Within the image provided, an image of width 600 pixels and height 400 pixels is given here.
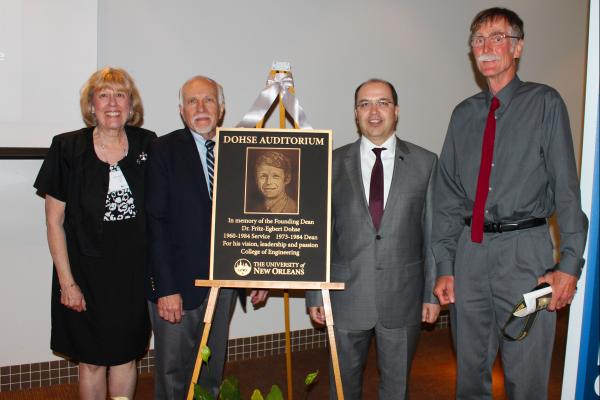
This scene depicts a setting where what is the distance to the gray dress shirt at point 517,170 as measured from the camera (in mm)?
2350

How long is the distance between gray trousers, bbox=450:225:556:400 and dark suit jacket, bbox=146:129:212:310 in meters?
1.17

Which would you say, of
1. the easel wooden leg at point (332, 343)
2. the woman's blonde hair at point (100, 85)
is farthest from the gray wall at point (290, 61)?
the easel wooden leg at point (332, 343)

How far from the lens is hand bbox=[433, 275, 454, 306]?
2615 millimetres

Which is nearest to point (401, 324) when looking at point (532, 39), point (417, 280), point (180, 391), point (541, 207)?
point (417, 280)

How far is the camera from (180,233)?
2.69 meters

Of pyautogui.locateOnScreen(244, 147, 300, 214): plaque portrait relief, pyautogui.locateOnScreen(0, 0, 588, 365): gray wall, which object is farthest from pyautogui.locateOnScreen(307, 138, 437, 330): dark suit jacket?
pyautogui.locateOnScreen(0, 0, 588, 365): gray wall

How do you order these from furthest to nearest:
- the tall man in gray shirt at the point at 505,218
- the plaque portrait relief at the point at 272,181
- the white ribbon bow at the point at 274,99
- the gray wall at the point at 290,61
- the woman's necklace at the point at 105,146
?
the gray wall at the point at 290,61
the white ribbon bow at the point at 274,99
the woman's necklace at the point at 105,146
the plaque portrait relief at the point at 272,181
the tall man in gray shirt at the point at 505,218

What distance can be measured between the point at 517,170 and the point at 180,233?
4.98ft

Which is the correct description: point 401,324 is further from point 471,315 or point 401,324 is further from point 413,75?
point 413,75

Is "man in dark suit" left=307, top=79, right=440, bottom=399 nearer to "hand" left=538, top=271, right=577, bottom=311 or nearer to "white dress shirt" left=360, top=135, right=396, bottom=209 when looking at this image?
"white dress shirt" left=360, top=135, right=396, bottom=209

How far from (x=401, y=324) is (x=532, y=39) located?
3.70 metres

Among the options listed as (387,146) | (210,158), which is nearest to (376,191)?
(387,146)

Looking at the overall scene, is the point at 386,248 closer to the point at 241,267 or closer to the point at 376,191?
the point at 376,191

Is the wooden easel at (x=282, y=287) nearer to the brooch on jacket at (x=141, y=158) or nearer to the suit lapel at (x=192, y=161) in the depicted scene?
the suit lapel at (x=192, y=161)
